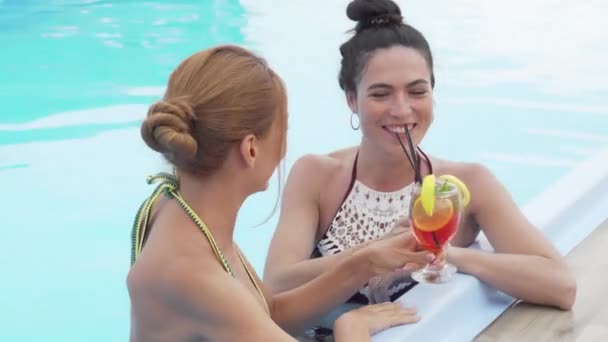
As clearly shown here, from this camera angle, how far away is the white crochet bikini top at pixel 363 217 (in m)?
2.99

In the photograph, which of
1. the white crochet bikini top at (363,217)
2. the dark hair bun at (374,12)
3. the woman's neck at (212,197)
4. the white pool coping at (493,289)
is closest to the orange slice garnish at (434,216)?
the white pool coping at (493,289)

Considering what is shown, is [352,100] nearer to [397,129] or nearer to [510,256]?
[397,129]

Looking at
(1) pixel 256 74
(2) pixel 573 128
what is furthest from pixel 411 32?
(2) pixel 573 128

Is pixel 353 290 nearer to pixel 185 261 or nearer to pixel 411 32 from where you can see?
pixel 185 261

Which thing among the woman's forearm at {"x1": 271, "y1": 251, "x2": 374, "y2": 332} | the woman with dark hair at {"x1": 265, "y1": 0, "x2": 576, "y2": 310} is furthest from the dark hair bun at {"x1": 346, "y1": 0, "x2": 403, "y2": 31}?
the woman's forearm at {"x1": 271, "y1": 251, "x2": 374, "y2": 332}

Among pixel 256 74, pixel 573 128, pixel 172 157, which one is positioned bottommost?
pixel 573 128

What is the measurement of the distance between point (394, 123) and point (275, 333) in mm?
1025

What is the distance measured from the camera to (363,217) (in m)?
3.01

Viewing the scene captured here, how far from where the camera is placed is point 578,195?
3488 mm

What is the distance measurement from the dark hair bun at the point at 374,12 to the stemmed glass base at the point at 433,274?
82cm

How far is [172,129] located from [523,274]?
1.26m

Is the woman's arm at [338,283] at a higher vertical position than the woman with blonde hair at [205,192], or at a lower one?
lower

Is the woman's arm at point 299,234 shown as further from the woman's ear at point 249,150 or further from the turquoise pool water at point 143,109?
the turquoise pool water at point 143,109

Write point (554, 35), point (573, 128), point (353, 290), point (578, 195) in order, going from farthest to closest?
point (554, 35), point (573, 128), point (578, 195), point (353, 290)
